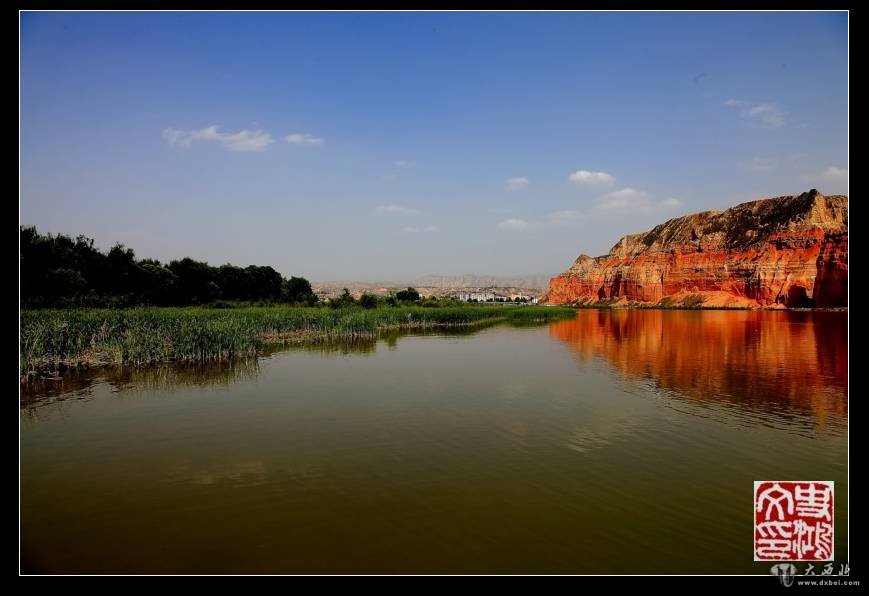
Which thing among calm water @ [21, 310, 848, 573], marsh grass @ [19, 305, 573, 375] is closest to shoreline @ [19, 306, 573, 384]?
marsh grass @ [19, 305, 573, 375]

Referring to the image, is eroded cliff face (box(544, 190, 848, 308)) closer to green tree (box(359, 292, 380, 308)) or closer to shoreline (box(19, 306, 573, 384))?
green tree (box(359, 292, 380, 308))

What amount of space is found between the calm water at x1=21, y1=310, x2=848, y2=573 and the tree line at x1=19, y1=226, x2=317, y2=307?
69.3ft

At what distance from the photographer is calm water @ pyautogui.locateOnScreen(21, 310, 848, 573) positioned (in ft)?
17.2

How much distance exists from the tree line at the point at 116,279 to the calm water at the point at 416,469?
831 inches

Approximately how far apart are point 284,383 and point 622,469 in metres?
9.83

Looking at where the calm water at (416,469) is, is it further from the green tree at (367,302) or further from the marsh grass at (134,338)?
the green tree at (367,302)

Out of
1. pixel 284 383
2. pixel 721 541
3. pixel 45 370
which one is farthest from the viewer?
pixel 45 370

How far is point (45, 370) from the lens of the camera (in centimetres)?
1540

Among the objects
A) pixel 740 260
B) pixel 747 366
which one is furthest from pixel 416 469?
pixel 740 260

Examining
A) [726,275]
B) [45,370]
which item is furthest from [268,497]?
[726,275]

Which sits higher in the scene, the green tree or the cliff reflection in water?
the green tree

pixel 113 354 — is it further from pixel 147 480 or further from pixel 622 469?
pixel 622 469

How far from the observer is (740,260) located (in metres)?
72.2

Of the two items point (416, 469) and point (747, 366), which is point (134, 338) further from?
point (747, 366)
